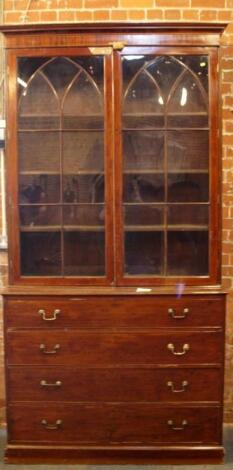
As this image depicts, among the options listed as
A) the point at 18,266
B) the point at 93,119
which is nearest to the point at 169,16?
the point at 93,119

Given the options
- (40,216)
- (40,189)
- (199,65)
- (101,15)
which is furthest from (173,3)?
(40,216)

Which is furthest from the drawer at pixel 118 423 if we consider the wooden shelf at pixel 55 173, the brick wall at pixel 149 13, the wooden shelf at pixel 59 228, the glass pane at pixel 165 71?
the glass pane at pixel 165 71

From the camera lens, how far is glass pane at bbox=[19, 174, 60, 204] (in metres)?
2.43

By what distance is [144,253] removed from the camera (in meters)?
2.46

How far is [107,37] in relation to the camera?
232cm

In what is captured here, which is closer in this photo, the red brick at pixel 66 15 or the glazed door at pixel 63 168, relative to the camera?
the glazed door at pixel 63 168

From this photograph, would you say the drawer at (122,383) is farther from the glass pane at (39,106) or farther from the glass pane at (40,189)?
the glass pane at (39,106)

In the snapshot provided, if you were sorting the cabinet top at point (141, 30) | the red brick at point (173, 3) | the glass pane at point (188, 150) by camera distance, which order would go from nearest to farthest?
1. the cabinet top at point (141, 30)
2. the glass pane at point (188, 150)
3. the red brick at point (173, 3)

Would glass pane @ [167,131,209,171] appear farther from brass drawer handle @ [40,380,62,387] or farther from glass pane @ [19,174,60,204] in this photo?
brass drawer handle @ [40,380,62,387]

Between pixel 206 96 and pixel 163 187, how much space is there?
0.49 meters

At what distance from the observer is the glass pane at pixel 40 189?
2.43 m

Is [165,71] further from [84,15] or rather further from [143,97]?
[84,15]

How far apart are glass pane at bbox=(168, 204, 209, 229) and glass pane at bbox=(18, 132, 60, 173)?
2.04 feet

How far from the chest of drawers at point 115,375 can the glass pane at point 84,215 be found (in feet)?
1.23
